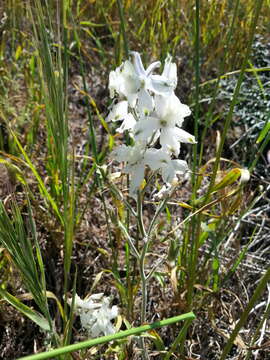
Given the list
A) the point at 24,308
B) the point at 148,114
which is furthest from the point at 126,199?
the point at 148,114

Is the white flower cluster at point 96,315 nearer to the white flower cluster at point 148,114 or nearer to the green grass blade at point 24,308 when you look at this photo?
the green grass blade at point 24,308

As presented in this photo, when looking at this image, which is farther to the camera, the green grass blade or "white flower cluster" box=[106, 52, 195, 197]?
the green grass blade

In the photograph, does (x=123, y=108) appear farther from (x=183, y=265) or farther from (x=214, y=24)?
(x=214, y=24)

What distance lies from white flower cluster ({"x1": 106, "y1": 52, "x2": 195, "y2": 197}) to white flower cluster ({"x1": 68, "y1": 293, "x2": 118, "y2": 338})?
1.43ft

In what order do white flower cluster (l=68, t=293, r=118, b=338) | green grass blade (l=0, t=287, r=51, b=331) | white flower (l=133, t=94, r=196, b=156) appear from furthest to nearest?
white flower cluster (l=68, t=293, r=118, b=338), green grass blade (l=0, t=287, r=51, b=331), white flower (l=133, t=94, r=196, b=156)

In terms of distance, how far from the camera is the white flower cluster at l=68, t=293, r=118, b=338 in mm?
1137

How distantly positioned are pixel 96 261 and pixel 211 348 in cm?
51

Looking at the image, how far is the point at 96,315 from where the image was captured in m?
1.15

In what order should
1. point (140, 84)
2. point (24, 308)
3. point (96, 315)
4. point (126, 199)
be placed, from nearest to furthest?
point (140, 84)
point (24, 308)
point (96, 315)
point (126, 199)

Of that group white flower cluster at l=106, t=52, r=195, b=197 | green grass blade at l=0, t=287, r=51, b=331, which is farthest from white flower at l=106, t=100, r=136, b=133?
green grass blade at l=0, t=287, r=51, b=331

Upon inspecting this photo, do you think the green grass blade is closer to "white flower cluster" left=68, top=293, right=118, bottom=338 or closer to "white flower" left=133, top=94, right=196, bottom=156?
"white flower cluster" left=68, top=293, right=118, bottom=338

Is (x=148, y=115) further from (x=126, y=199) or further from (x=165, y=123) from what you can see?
(x=126, y=199)

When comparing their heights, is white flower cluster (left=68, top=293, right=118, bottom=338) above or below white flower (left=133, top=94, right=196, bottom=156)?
below

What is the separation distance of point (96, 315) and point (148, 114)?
1.95ft
